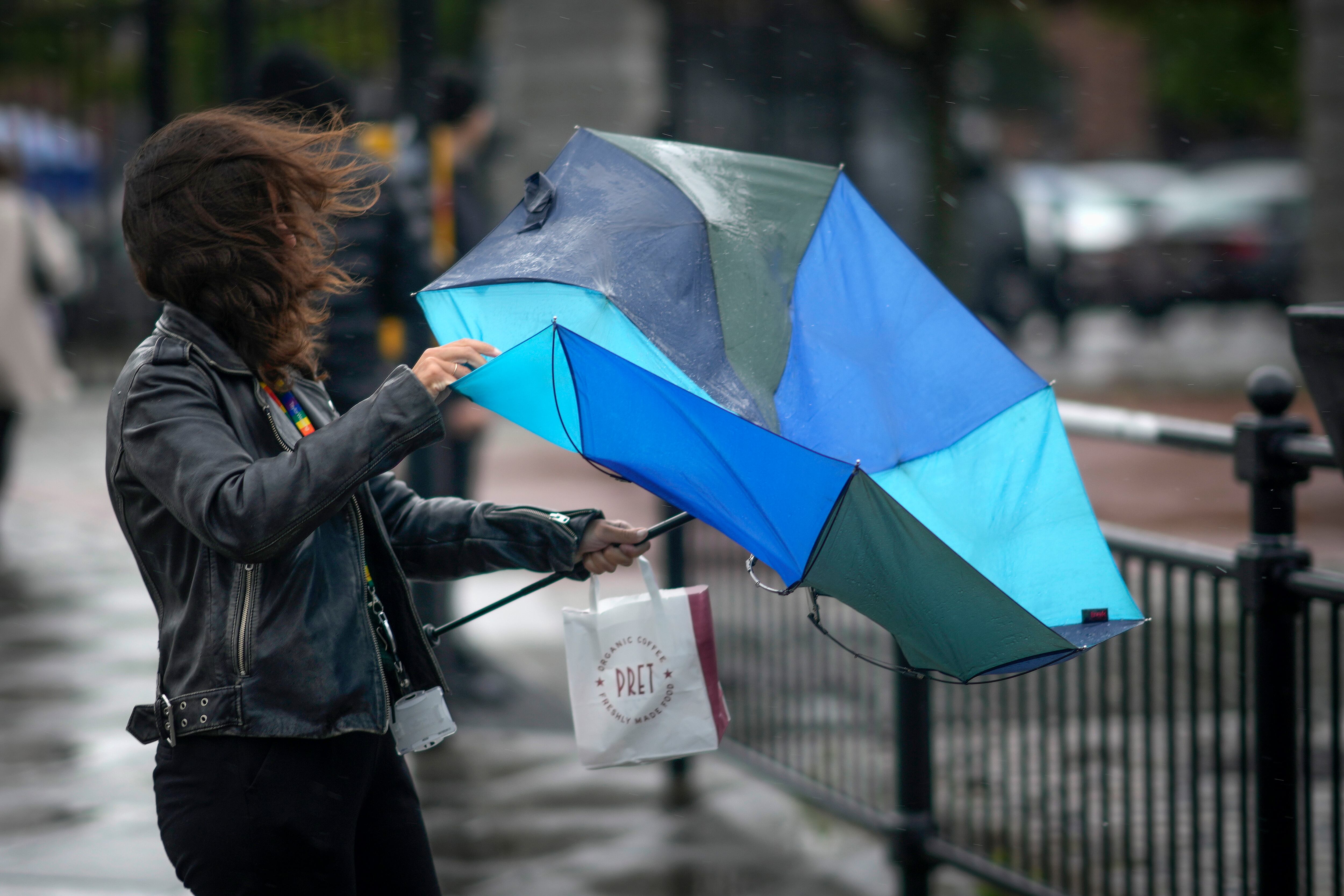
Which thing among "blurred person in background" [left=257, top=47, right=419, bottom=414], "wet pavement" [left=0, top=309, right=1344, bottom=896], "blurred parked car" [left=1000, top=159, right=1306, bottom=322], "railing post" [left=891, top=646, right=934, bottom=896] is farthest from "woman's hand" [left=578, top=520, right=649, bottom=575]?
"blurred parked car" [left=1000, top=159, right=1306, bottom=322]

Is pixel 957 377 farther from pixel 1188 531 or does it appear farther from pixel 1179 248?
pixel 1179 248

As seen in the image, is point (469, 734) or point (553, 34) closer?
point (469, 734)

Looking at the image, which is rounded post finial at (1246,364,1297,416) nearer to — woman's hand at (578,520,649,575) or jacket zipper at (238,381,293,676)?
woman's hand at (578,520,649,575)

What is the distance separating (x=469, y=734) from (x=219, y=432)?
3.50 m

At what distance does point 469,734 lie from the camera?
5516 millimetres

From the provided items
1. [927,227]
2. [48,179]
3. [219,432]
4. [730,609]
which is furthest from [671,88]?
[48,179]

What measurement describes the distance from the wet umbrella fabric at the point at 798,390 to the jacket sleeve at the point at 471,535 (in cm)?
19

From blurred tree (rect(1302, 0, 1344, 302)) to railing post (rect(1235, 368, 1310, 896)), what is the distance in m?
7.95

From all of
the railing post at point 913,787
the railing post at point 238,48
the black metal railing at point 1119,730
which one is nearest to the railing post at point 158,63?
the railing post at point 238,48

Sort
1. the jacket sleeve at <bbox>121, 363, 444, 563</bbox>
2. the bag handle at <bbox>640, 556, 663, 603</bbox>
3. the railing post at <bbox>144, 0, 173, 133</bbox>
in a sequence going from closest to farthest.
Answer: the jacket sleeve at <bbox>121, 363, 444, 563</bbox> → the bag handle at <bbox>640, 556, 663, 603</bbox> → the railing post at <bbox>144, 0, 173, 133</bbox>

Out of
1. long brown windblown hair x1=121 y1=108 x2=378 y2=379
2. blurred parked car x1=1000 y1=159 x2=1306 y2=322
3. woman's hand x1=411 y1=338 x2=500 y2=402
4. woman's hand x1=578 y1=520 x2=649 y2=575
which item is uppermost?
blurred parked car x1=1000 y1=159 x2=1306 y2=322

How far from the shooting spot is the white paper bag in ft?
8.52

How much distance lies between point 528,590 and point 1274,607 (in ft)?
5.24

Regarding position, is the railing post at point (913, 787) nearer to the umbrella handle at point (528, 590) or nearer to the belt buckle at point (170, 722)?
the umbrella handle at point (528, 590)
